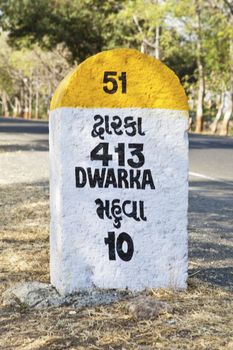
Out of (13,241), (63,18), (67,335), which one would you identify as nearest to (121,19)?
(63,18)

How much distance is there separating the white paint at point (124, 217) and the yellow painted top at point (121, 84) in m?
0.05

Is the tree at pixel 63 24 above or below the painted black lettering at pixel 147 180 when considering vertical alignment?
above

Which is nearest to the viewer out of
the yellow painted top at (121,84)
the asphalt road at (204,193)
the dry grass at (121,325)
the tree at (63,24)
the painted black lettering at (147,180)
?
the dry grass at (121,325)

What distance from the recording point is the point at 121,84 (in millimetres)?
4336

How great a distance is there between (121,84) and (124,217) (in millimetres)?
873

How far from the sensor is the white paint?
14.1 feet

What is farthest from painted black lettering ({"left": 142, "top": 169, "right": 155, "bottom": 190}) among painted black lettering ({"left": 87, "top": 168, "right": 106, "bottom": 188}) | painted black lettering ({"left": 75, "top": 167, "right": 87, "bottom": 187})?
painted black lettering ({"left": 75, "top": 167, "right": 87, "bottom": 187})

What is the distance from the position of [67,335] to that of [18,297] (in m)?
0.73

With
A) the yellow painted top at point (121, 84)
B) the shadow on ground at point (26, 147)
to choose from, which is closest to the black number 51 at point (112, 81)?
the yellow painted top at point (121, 84)

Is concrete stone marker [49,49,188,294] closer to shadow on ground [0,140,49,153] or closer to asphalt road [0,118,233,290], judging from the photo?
asphalt road [0,118,233,290]

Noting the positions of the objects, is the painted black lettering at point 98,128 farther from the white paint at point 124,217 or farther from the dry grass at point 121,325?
the dry grass at point 121,325

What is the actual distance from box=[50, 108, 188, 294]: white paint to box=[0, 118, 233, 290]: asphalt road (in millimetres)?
585

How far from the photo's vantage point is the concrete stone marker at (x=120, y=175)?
4.30m

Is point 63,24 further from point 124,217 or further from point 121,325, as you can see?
point 121,325
